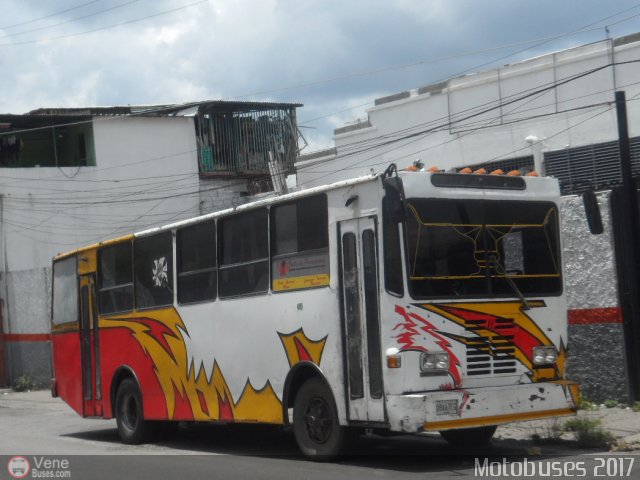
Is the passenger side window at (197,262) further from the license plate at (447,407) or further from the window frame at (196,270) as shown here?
the license plate at (447,407)

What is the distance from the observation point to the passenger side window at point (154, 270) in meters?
13.5

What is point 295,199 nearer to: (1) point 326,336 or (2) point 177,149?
(1) point 326,336

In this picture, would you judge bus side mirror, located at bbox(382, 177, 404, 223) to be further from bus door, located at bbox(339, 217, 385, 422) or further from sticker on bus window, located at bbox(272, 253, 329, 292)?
sticker on bus window, located at bbox(272, 253, 329, 292)

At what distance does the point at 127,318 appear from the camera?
1441 cm

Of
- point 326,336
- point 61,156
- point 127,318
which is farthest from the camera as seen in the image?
point 61,156

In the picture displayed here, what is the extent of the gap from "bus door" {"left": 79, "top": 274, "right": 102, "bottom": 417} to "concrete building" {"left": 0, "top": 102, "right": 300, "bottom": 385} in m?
16.1

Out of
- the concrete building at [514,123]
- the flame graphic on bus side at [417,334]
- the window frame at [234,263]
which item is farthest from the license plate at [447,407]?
the concrete building at [514,123]

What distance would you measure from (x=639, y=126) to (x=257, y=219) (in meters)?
15.8

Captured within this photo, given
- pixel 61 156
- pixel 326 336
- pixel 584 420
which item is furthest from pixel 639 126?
pixel 61 156

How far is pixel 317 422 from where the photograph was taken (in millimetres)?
10594

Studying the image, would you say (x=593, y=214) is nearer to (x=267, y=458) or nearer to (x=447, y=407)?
(x=447, y=407)

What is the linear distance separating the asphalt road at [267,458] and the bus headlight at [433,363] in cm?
101

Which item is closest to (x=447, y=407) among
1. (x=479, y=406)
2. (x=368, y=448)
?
(x=479, y=406)

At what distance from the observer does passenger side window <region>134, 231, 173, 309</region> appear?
1347cm
